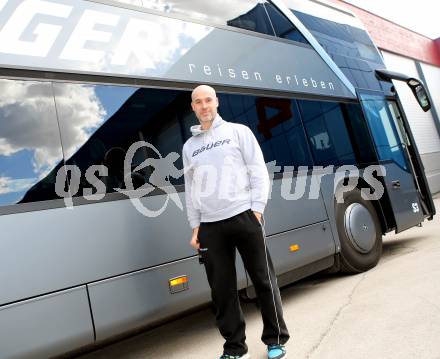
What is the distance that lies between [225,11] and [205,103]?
6.04 ft

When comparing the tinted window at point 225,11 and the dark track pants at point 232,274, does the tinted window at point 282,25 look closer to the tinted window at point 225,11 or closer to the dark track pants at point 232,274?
the tinted window at point 225,11

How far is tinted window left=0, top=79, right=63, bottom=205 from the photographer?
7.66 feet

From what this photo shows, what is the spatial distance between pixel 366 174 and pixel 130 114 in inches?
117

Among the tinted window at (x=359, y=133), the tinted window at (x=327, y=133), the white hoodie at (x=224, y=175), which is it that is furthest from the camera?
the tinted window at (x=359, y=133)

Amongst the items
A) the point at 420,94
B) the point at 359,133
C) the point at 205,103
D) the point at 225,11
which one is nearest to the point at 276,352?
the point at 205,103

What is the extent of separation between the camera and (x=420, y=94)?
223 inches

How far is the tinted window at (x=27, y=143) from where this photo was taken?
2.33m

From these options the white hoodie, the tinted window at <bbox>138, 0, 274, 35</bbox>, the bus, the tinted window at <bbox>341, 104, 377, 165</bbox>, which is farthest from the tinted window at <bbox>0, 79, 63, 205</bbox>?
the tinted window at <bbox>341, 104, 377, 165</bbox>

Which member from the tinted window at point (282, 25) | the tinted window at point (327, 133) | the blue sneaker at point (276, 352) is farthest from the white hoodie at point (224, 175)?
the tinted window at point (282, 25)

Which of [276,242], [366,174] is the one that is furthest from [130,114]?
[366,174]

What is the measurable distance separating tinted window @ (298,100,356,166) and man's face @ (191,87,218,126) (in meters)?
1.91

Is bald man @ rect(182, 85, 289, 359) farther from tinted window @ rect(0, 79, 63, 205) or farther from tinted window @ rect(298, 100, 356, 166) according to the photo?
tinted window @ rect(298, 100, 356, 166)

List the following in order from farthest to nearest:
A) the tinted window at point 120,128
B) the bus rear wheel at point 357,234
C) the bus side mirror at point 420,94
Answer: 1. the bus side mirror at point 420,94
2. the bus rear wheel at point 357,234
3. the tinted window at point 120,128

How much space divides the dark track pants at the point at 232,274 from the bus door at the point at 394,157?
3052 mm
